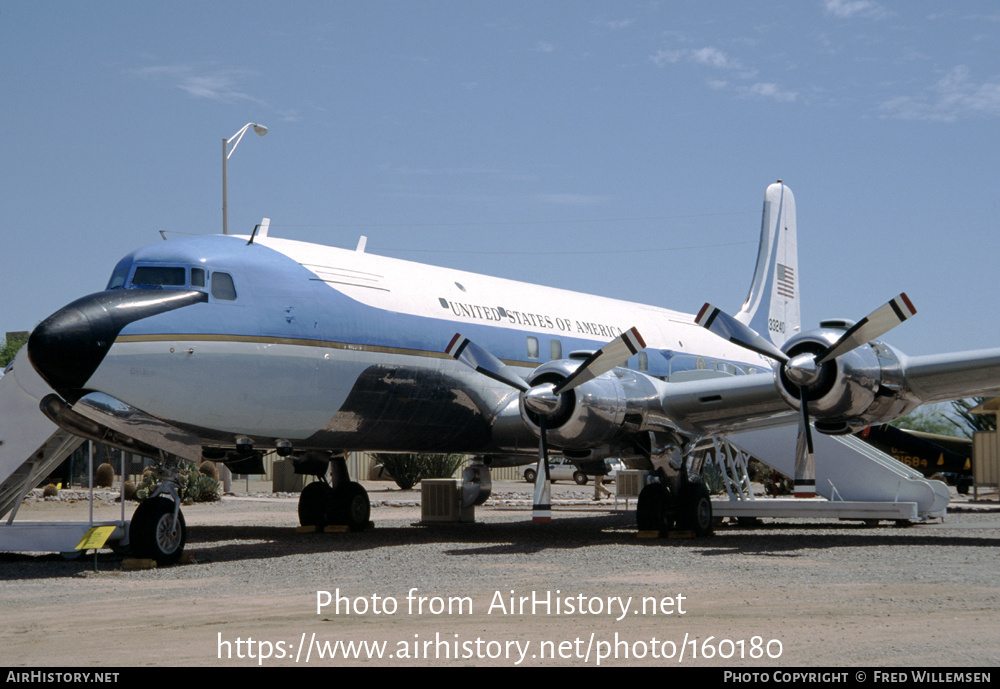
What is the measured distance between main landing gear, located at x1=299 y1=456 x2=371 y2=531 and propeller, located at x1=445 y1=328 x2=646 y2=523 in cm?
410

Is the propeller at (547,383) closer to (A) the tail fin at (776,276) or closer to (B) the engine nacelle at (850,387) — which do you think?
(B) the engine nacelle at (850,387)

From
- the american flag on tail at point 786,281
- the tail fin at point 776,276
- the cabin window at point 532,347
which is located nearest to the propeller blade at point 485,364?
the cabin window at point 532,347

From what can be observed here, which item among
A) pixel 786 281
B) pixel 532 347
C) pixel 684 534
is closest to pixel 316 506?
pixel 532 347

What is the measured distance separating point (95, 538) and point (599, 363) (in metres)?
6.28

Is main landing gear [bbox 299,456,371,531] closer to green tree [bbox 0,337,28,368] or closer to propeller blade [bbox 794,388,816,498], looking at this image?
propeller blade [bbox 794,388,816,498]

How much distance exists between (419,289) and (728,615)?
7907mm

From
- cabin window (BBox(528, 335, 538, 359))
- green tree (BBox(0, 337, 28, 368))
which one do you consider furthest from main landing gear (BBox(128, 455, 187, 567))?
green tree (BBox(0, 337, 28, 368))

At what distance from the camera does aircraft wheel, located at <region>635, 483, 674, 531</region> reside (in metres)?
15.1

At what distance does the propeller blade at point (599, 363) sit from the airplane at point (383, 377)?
1.1 inches

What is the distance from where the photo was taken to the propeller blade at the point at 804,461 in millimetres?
12898

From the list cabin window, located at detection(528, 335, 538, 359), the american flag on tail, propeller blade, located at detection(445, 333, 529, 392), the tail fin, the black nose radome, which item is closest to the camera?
the black nose radome

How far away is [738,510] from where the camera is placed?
18.6m

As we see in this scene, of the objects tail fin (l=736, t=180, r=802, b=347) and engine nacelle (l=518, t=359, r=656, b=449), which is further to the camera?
tail fin (l=736, t=180, r=802, b=347)

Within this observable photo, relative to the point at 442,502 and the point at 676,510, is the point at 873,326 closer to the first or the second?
the point at 676,510
